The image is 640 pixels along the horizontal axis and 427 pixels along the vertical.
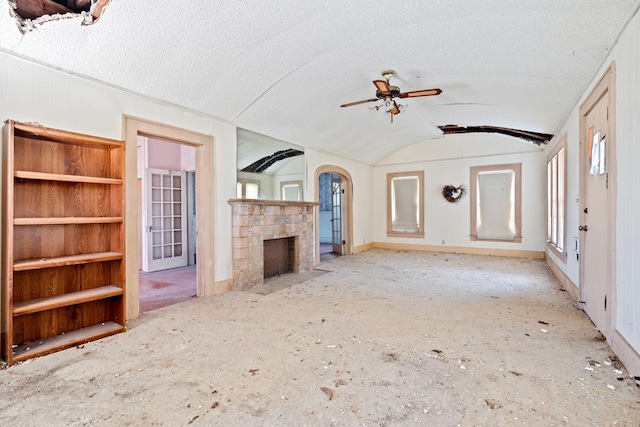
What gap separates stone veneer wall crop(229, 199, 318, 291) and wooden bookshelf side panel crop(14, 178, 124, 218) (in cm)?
160

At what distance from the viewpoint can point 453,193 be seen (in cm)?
794

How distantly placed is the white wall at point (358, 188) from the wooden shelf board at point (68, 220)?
13.1ft

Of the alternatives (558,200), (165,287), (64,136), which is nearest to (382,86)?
(64,136)

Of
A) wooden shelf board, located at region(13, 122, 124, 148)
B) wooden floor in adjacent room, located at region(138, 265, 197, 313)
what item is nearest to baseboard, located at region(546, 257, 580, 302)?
wooden floor in adjacent room, located at region(138, 265, 197, 313)

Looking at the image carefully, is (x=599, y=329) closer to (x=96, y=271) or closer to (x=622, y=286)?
(x=622, y=286)

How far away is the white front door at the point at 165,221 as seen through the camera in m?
5.99

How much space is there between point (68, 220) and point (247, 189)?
8.04ft

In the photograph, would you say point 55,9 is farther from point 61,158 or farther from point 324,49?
point 324,49

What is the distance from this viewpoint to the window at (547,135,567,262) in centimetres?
467

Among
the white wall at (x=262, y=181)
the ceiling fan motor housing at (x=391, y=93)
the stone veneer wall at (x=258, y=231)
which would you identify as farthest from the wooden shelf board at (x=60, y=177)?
the ceiling fan motor housing at (x=391, y=93)

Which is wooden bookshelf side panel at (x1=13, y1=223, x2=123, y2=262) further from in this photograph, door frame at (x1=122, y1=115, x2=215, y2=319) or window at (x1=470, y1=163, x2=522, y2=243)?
window at (x1=470, y1=163, x2=522, y2=243)

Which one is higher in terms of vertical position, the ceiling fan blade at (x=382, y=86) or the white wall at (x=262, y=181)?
the ceiling fan blade at (x=382, y=86)

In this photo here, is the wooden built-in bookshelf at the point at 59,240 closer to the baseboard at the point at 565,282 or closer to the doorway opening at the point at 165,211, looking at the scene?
the doorway opening at the point at 165,211

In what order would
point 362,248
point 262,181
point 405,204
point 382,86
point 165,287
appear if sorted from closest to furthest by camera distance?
1. point 382,86
2. point 165,287
3. point 262,181
4. point 362,248
5. point 405,204
